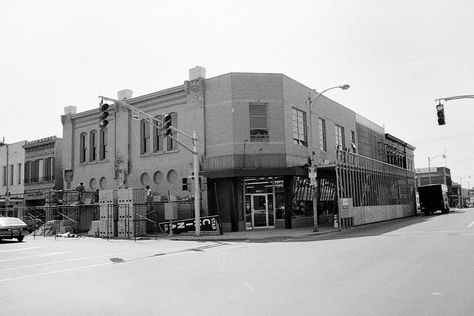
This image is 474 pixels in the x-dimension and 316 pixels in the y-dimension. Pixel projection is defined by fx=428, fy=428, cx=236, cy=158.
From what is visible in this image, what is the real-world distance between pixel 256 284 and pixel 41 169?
4016 centimetres

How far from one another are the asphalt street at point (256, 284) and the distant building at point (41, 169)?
29561mm

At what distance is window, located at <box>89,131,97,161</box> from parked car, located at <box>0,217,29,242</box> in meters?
12.5

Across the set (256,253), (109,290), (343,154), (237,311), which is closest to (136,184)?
(343,154)

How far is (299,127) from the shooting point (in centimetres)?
3139

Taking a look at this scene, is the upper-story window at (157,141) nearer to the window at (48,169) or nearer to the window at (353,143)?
the window at (48,169)

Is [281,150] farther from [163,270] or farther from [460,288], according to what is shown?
[460,288]

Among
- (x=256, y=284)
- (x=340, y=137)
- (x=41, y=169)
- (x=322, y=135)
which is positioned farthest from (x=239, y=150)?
(x=41, y=169)

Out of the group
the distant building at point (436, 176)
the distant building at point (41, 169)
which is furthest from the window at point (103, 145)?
the distant building at point (436, 176)

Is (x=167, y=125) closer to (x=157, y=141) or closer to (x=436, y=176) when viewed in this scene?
(x=157, y=141)

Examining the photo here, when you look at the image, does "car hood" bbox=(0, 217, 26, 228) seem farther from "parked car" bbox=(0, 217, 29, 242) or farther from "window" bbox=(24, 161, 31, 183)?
"window" bbox=(24, 161, 31, 183)

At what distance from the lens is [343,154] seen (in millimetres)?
29750

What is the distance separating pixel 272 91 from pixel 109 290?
73.0 ft

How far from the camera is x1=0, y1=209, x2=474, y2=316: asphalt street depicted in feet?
22.4

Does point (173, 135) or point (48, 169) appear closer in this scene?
point (173, 135)
